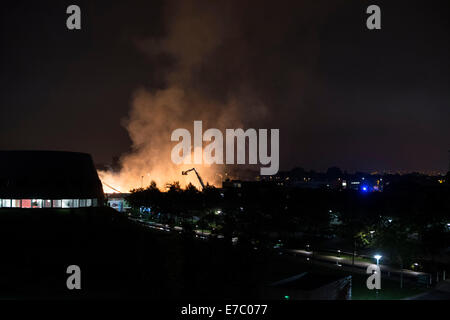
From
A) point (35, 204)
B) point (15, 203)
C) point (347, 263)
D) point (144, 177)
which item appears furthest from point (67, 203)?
point (144, 177)

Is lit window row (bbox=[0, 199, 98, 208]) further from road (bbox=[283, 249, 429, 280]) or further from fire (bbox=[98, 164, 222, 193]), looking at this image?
fire (bbox=[98, 164, 222, 193])

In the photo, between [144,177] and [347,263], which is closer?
[347,263]

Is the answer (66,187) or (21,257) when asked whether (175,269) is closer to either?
(21,257)

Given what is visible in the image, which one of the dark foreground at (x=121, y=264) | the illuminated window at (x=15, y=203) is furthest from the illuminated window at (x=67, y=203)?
the illuminated window at (x=15, y=203)

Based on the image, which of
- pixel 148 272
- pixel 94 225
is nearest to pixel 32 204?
pixel 94 225

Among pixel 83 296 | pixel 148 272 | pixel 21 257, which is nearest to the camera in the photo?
pixel 83 296

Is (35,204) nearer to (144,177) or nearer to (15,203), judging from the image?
(15,203)

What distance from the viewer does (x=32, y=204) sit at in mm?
36906

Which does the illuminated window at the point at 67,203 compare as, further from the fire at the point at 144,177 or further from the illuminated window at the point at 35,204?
the fire at the point at 144,177

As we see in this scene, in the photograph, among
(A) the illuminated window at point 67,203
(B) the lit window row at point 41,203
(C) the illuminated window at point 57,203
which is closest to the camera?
(B) the lit window row at point 41,203

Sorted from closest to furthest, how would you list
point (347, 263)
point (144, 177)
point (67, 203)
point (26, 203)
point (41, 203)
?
point (347, 263) → point (26, 203) → point (41, 203) → point (67, 203) → point (144, 177)

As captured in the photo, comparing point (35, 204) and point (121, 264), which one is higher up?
point (35, 204)

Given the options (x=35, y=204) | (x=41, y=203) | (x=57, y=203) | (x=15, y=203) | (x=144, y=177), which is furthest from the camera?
(x=144, y=177)
